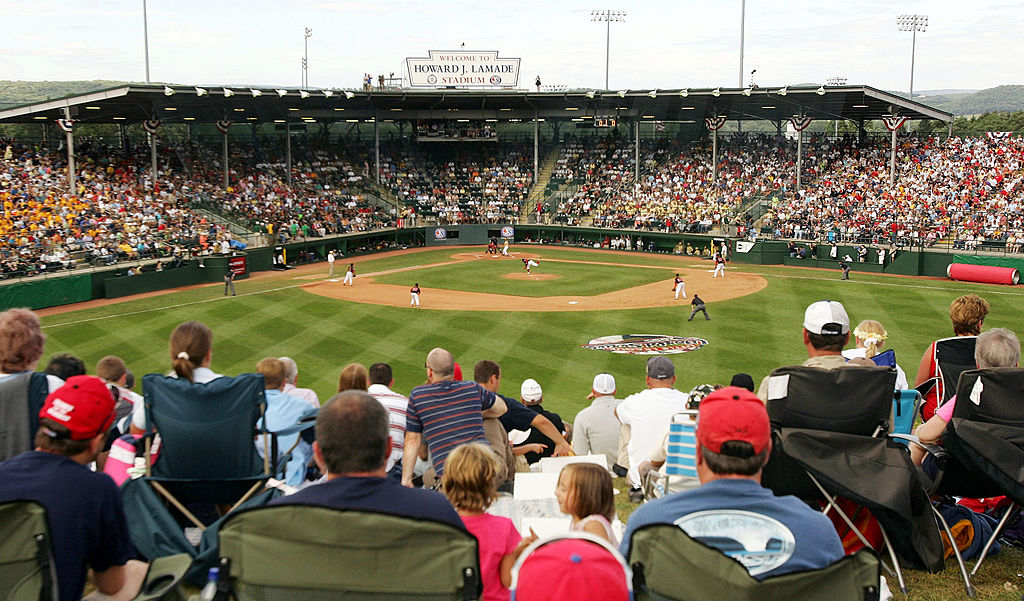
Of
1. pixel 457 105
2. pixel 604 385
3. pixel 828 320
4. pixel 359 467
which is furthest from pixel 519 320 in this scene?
pixel 457 105

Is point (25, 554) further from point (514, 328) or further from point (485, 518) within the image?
point (514, 328)

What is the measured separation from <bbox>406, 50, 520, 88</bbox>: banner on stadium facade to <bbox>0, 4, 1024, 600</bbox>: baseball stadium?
26cm

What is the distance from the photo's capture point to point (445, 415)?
22.0 feet

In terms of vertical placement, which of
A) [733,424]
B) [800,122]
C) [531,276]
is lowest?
[531,276]

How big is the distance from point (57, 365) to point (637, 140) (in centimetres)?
5572

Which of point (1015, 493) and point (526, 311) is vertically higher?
point (1015, 493)

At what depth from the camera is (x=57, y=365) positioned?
7215 millimetres

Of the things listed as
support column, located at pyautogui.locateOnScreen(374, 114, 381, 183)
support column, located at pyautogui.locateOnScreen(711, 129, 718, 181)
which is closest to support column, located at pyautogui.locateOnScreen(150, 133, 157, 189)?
support column, located at pyautogui.locateOnScreen(374, 114, 381, 183)

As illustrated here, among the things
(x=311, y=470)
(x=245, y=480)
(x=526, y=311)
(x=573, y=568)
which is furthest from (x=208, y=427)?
(x=526, y=311)

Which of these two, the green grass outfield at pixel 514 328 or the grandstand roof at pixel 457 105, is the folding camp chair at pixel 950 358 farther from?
the grandstand roof at pixel 457 105

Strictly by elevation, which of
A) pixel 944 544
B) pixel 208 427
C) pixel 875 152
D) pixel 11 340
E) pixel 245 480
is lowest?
pixel 944 544

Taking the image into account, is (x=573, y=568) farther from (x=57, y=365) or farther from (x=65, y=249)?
(x=65, y=249)

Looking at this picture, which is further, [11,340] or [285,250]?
[285,250]

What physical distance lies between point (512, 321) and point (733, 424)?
25.5 metres
